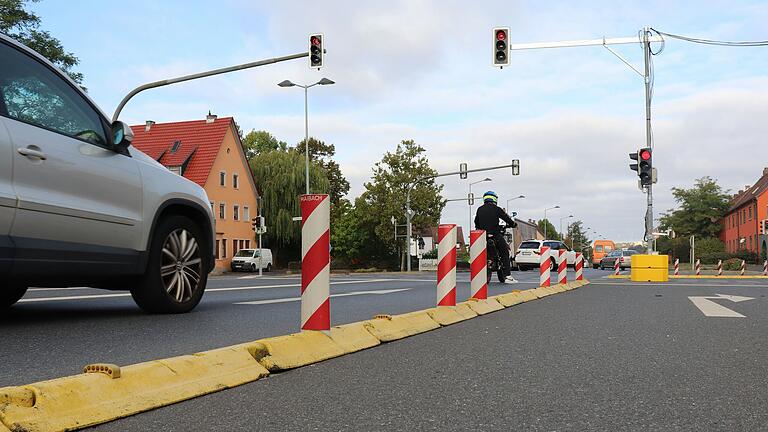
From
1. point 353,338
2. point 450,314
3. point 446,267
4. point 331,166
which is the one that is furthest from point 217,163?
point 353,338

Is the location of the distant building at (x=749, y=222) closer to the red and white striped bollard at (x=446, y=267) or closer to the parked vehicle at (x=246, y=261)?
the parked vehicle at (x=246, y=261)

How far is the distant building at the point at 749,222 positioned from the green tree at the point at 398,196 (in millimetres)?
27964

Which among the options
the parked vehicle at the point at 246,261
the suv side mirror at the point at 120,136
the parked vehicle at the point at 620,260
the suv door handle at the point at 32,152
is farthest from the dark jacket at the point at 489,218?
the parked vehicle at the point at 620,260

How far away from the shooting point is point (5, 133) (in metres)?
4.95

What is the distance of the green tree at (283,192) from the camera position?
5709cm

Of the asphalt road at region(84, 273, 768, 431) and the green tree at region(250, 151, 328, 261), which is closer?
the asphalt road at region(84, 273, 768, 431)

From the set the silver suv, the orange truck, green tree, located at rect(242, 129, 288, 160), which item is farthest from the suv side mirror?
green tree, located at rect(242, 129, 288, 160)

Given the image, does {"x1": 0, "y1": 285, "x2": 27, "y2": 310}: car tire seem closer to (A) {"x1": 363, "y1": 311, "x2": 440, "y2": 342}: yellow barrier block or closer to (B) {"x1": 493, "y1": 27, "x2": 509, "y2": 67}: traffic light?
(A) {"x1": 363, "y1": 311, "x2": 440, "y2": 342}: yellow barrier block

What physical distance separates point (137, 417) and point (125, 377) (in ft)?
0.99

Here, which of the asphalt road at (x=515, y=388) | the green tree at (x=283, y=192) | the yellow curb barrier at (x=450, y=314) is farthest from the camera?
the green tree at (x=283, y=192)

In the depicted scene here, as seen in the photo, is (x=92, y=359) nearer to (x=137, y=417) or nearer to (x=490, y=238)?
(x=137, y=417)

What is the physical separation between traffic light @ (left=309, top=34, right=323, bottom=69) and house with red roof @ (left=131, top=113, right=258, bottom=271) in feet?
111

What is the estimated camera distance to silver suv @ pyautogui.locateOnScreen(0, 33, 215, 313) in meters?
5.09

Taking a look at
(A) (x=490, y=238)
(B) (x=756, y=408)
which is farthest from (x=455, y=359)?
(A) (x=490, y=238)
